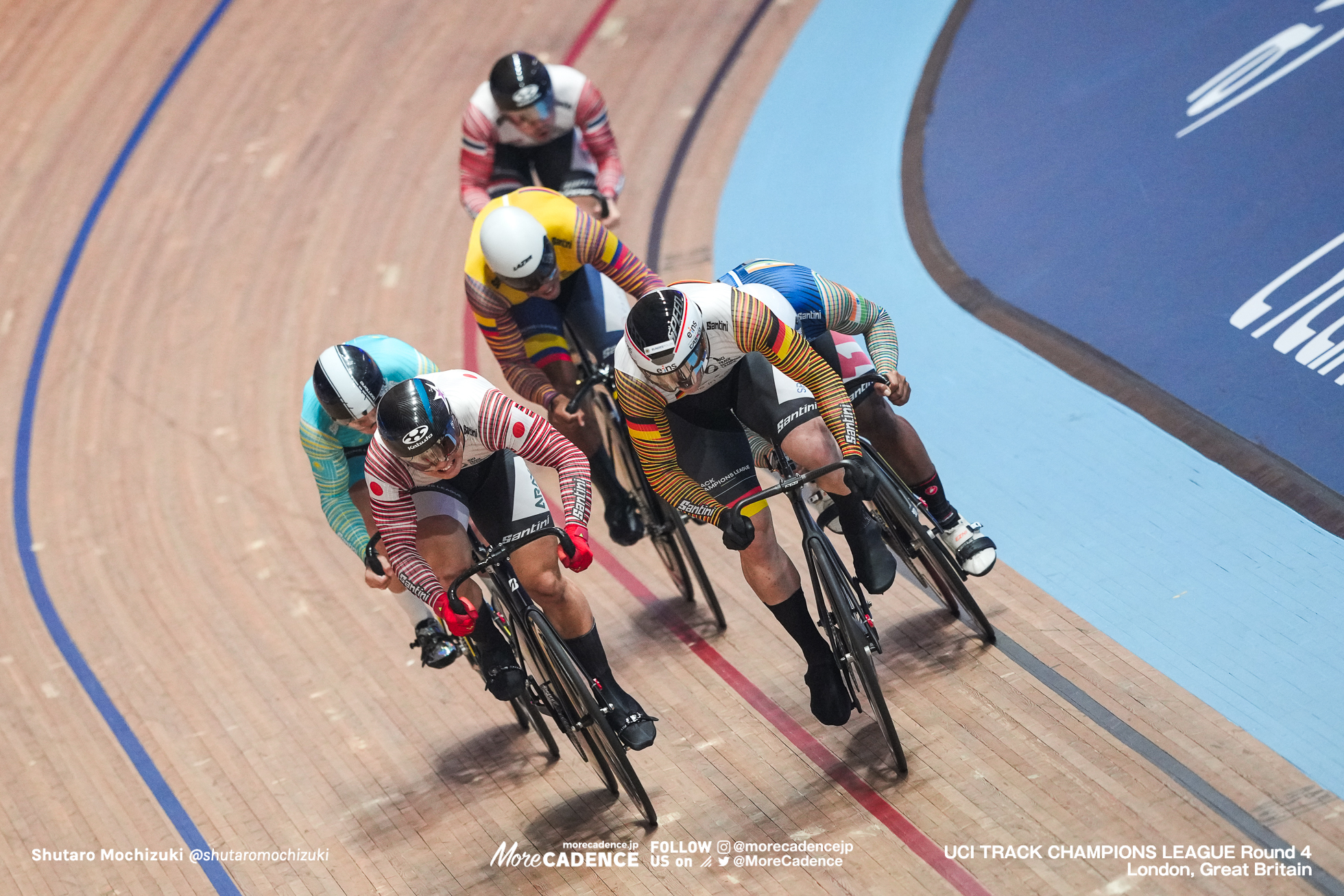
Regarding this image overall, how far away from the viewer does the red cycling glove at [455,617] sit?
10.3 ft

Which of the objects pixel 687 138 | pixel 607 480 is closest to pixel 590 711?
pixel 607 480

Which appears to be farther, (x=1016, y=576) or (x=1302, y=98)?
(x=1302, y=98)

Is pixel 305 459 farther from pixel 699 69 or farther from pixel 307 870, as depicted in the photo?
pixel 699 69

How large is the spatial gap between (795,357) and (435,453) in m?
0.93

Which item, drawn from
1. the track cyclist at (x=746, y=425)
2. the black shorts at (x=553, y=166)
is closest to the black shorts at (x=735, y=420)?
the track cyclist at (x=746, y=425)

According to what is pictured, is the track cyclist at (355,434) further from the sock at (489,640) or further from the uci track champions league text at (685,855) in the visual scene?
the uci track champions league text at (685,855)

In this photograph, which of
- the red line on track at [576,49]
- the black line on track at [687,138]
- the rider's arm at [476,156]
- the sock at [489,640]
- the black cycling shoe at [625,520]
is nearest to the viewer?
the sock at [489,640]

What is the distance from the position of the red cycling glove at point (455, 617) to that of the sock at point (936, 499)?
1.33 meters

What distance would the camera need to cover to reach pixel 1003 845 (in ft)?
9.91

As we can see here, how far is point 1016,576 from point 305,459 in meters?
3.27

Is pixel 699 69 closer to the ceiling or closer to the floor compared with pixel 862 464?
closer to the ceiling

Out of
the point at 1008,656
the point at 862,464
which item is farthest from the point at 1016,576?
the point at 862,464

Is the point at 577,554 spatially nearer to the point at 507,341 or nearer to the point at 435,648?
the point at 435,648

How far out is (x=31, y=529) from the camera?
18.6ft
